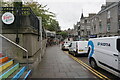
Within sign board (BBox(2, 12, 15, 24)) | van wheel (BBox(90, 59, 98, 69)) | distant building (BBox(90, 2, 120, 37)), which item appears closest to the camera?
sign board (BBox(2, 12, 15, 24))

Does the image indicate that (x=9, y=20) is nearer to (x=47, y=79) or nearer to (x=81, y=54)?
(x=47, y=79)

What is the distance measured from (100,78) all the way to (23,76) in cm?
361

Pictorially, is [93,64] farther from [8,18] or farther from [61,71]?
[8,18]

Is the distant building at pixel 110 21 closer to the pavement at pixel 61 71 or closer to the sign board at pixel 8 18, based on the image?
the pavement at pixel 61 71

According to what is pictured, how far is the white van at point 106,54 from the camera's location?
4.29 metres

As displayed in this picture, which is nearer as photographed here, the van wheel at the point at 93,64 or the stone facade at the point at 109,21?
the van wheel at the point at 93,64

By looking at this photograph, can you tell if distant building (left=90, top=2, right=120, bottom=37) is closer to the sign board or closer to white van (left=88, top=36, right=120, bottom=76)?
white van (left=88, top=36, right=120, bottom=76)

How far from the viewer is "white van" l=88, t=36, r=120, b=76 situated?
4285 millimetres

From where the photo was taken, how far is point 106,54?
4.93 m

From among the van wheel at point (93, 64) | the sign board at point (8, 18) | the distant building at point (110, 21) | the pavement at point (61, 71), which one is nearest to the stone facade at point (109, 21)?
the distant building at point (110, 21)

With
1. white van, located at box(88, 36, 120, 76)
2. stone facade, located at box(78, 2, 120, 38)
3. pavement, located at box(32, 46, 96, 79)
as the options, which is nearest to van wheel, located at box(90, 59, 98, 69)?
white van, located at box(88, 36, 120, 76)

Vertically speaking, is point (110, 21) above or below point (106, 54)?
above

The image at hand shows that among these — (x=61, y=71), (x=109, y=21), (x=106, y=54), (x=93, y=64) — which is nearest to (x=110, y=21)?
(x=109, y=21)

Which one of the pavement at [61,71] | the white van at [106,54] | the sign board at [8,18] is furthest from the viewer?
the sign board at [8,18]
